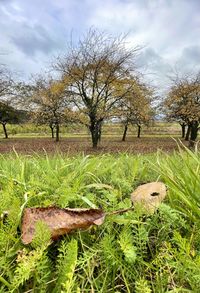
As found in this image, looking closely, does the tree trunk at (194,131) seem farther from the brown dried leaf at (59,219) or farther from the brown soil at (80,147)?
the brown dried leaf at (59,219)

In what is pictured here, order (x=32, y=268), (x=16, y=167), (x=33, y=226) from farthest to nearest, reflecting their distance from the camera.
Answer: (x=16, y=167) < (x=33, y=226) < (x=32, y=268)

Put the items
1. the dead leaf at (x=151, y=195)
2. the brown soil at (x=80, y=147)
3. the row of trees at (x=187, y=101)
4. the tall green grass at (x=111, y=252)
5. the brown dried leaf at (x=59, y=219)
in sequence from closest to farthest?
1. the tall green grass at (x=111, y=252)
2. the brown dried leaf at (x=59, y=219)
3. the dead leaf at (x=151, y=195)
4. the brown soil at (x=80, y=147)
5. the row of trees at (x=187, y=101)

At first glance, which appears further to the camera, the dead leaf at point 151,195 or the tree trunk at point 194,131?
the tree trunk at point 194,131

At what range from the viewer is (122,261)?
1105mm

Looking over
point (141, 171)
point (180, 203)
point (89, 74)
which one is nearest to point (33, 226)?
point (180, 203)

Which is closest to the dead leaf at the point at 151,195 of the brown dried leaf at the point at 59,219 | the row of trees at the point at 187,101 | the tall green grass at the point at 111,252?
the tall green grass at the point at 111,252

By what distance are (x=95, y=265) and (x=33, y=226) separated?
26 cm

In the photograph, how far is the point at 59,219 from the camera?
49.1 inches

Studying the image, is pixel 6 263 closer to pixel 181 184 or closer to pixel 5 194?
pixel 5 194

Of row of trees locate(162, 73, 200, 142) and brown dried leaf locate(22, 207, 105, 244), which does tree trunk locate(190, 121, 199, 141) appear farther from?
brown dried leaf locate(22, 207, 105, 244)

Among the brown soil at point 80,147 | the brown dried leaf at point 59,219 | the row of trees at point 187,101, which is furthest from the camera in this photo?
the row of trees at point 187,101

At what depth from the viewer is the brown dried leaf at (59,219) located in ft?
3.93

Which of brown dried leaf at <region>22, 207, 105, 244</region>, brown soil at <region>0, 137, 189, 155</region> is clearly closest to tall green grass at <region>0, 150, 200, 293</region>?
brown dried leaf at <region>22, 207, 105, 244</region>

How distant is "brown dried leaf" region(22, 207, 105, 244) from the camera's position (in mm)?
1199
